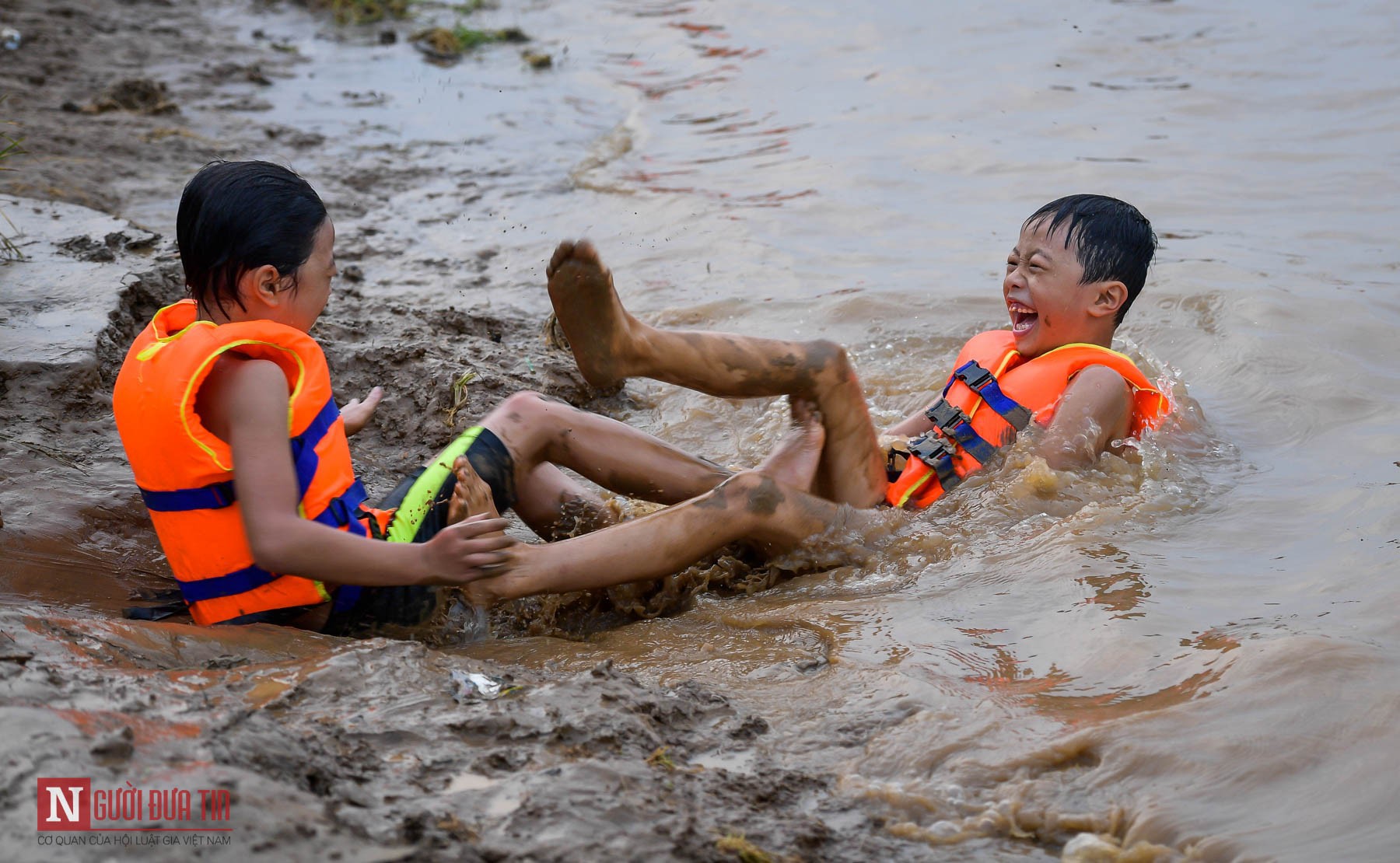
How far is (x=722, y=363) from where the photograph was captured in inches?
136

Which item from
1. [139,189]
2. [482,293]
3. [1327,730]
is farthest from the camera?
[139,189]

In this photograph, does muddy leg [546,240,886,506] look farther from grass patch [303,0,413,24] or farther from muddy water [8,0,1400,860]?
grass patch [303,0,413,24]

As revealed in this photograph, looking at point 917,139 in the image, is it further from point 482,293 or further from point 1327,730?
point 1327,730

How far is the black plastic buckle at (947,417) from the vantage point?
3959mm

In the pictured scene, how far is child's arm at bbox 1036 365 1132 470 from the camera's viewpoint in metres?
3.77

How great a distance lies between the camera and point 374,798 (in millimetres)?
2016

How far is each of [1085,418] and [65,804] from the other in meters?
2.96

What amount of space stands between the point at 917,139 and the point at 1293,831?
6.19m

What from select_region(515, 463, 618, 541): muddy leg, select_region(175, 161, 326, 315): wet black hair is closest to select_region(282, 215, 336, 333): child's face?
select_region(175, 161, 326, 315): wet black hair

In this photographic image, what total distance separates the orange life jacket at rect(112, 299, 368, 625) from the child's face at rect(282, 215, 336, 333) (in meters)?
0.10

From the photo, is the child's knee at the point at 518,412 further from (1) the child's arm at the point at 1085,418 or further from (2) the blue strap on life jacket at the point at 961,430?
(1) the child's arm at the point at 1085,418

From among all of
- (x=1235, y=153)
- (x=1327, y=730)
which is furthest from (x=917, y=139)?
(x=1327, y=730)

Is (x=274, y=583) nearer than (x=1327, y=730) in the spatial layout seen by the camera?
No

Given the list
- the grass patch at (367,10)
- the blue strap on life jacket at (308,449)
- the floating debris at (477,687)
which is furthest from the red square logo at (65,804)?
the grass patch at (367,10)
